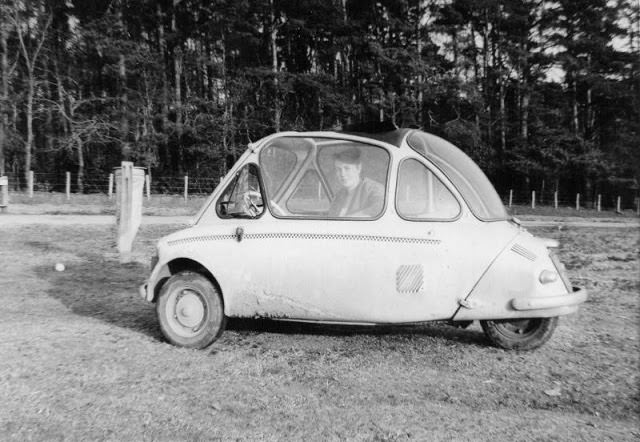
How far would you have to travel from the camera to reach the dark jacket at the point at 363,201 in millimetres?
4320

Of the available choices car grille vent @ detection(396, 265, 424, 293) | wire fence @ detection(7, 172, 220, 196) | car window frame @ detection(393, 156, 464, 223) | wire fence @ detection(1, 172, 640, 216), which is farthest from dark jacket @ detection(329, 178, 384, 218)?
wire fence @ detection(7, 172, 220, 196)

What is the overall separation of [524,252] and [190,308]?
2.88 metres

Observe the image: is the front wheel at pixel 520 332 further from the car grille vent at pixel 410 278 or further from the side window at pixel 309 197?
the side window at pixel 309 197

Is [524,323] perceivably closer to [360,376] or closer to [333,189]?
[360,376]

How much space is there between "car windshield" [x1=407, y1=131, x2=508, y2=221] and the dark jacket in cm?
49

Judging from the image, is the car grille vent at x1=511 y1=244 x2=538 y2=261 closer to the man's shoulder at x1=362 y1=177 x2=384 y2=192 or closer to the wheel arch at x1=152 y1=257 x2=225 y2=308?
the man's shoulder at x1=362 y1=177 x2=384 y2=192

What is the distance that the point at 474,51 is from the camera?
137 feet

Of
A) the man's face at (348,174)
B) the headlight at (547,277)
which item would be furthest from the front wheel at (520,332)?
the man's face at (348,174)

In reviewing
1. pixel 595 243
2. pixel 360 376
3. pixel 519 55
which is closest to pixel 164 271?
pixel 360 376

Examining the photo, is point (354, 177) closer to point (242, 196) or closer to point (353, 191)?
point (353, 191)

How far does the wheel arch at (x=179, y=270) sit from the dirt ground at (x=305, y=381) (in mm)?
514

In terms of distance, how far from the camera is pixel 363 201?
436cm

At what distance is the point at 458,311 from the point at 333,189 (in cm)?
145

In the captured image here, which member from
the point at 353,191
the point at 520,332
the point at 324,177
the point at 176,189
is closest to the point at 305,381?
the point at 353,191
